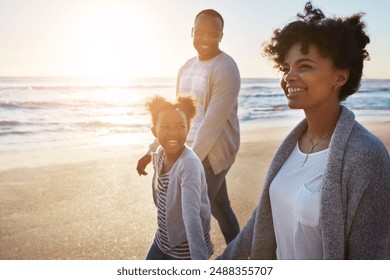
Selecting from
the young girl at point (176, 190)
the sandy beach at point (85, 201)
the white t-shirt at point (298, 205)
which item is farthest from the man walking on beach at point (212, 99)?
the white t-shirt at point (298, 205)

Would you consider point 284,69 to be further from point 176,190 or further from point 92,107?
point 92,107

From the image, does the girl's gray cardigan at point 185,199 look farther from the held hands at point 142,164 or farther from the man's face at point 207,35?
the man's face at point 207,35

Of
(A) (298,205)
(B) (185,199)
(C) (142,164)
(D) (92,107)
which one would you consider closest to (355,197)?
(A) (298,205)

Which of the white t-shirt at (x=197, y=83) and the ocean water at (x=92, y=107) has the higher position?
the white t-shirt at (x=197, y=83)

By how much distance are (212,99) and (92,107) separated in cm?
908

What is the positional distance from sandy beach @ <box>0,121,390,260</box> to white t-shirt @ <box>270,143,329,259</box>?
155cm

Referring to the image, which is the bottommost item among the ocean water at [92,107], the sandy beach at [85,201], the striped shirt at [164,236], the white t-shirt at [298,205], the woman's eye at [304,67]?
the ocean water at [92,107]

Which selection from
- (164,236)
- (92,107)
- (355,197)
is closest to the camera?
(355,197)

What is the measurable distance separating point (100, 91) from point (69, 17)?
411 inches

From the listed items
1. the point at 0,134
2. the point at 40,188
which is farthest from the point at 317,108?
the point at 0,134

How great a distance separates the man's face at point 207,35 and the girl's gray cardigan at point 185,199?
666 mm

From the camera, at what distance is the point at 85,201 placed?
169 inches

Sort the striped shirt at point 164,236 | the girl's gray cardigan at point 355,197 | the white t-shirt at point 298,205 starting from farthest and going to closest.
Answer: the striped shirt at point 164,236 < the white t-shirt at point 298,205 < the girl's gray cardigan at point 355,197

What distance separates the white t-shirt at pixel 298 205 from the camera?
1.46 metres
